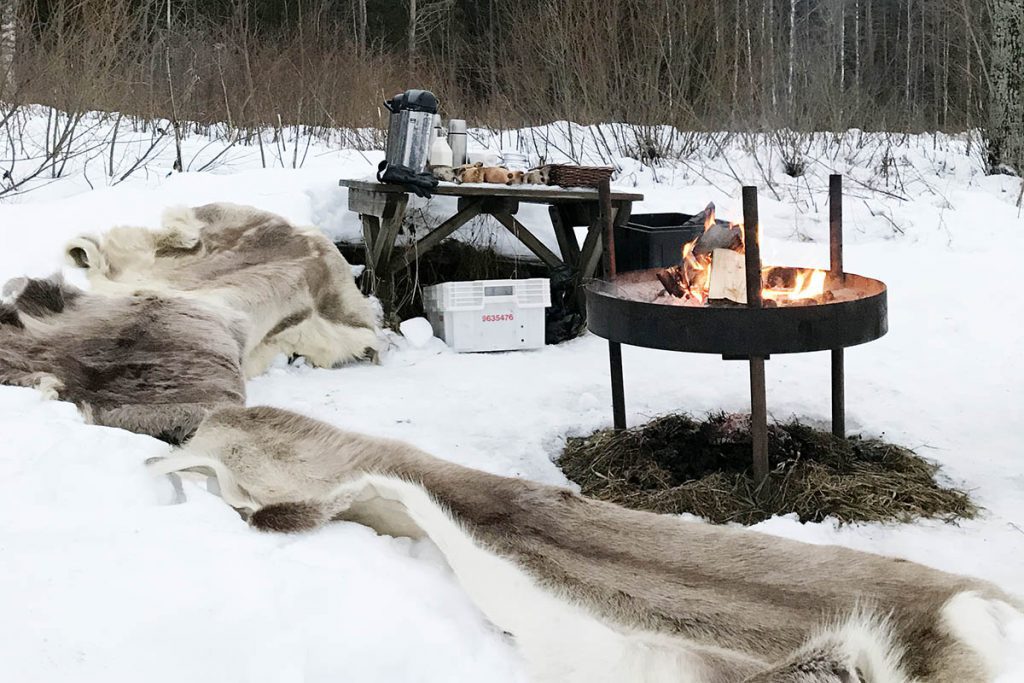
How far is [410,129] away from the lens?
511 centimetres

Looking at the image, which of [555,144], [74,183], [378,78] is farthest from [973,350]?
[378,78]

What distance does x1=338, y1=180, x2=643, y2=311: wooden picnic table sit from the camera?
17.1 ft

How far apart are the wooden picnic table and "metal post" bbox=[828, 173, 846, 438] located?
190 cm

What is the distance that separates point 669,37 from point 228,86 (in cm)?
484

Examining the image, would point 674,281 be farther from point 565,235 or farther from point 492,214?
point 565,235

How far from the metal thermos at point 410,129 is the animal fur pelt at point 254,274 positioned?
674 mm

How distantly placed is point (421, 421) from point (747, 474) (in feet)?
4.85

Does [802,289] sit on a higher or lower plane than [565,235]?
lower

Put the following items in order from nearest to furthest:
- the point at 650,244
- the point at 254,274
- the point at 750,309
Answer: the point at 750,309 < the point at 254,274 < the point at 650,244

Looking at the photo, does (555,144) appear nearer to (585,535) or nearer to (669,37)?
(669,37)

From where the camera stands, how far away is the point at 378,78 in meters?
10.9

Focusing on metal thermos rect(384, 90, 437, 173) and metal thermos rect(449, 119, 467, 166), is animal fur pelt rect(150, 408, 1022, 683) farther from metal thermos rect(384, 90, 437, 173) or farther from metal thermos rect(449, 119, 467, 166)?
metal thermos rect(449, 119, 467, 166)

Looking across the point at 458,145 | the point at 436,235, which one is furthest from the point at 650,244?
the point at 458,145

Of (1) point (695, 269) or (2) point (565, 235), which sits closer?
(1) point (695, 269)
